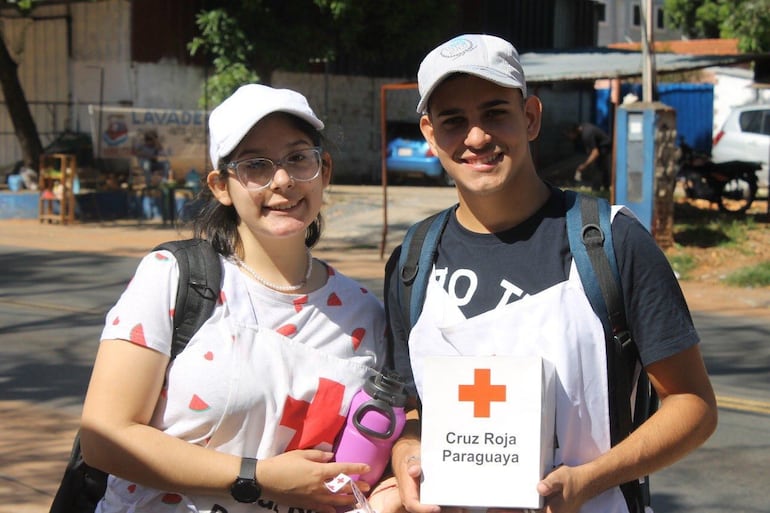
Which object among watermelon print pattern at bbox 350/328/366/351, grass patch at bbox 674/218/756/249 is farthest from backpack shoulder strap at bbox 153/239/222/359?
grass patch at bbox 674/218/756/249

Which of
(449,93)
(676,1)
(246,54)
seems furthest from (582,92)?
(449,93)

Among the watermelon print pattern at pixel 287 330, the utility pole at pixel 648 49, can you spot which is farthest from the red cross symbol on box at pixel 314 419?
the utility pole at pixel 648 49

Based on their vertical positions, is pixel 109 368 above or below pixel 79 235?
above

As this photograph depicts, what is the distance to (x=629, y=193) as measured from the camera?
559 inches

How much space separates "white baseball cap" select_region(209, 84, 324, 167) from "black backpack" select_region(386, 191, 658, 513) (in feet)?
1.46

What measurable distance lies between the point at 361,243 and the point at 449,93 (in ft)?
46.6

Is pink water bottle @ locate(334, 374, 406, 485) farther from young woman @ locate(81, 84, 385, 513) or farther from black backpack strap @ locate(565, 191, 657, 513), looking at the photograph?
black backpack strap @ locate(565, 191, 657, 513)

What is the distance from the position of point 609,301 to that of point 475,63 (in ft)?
1.95

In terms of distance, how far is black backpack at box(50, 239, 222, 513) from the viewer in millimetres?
2486

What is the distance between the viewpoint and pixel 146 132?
19.8 meters

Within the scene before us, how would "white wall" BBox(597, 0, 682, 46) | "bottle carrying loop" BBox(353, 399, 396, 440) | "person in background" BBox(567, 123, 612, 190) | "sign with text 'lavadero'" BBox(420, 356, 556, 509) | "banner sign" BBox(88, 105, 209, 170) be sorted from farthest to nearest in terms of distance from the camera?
"white wall" BBox(597, 0, 682, 46) → "person in background" BBox(567, 123, 612, 190) → "banner sign" BBox(88, 105, 209, 170) → "bottle carrying loop" BBox(353, 399, 396, 440) → "sign with text 'lavadero'" BBox(420, 356, 556, 509)

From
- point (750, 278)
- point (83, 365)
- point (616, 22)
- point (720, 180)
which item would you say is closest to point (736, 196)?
point (720, 180)

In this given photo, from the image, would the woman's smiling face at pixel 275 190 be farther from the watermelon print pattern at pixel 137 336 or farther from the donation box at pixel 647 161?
the donation box at pixel 647 161

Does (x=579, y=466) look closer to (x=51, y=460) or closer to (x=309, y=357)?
(x=309, y=357)
